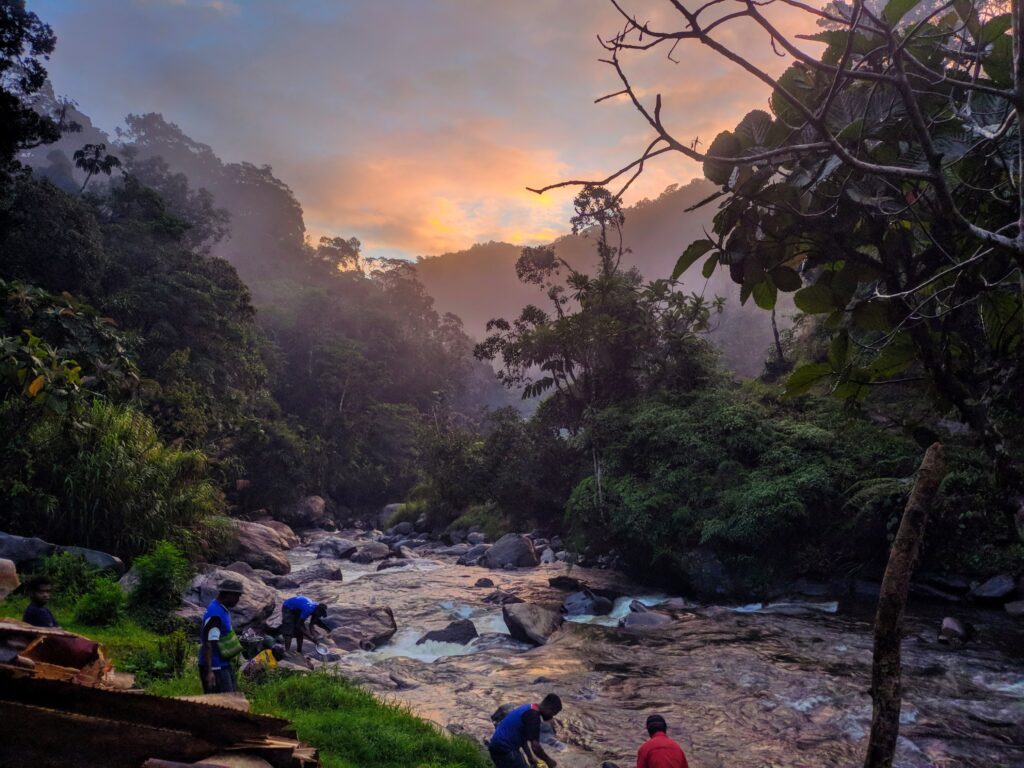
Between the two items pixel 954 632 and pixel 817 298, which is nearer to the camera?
pixel 817 298

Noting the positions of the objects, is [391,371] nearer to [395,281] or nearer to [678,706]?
[395,281]

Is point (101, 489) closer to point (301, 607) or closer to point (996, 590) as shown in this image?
point (301, 607)

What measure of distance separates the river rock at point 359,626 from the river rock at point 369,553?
9.72 metres

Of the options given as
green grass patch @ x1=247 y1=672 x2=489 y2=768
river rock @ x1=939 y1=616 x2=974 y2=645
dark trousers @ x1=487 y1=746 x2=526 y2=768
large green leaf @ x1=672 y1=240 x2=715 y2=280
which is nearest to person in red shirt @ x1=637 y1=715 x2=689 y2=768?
dark trousers @ x1=487 y1=746 x2=526 y2=768

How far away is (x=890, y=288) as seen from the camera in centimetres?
263

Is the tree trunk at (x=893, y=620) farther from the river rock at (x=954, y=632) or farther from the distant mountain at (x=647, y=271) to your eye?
→ the river rock at (x=954, y=632)

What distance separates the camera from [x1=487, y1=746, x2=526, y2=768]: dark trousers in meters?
6.28

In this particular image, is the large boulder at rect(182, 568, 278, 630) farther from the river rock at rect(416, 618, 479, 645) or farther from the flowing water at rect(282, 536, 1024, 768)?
the river rock at rect(416, 618, 479, 645)

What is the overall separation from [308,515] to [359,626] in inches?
880

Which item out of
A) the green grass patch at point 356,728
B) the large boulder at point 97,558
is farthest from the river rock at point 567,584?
the large boulder at point 97,558

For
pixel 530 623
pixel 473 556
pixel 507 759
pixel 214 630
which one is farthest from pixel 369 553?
pixel 507 759

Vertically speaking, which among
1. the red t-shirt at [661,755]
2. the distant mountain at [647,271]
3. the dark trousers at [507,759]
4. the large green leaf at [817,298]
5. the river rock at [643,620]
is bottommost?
Answer: the river rock at [643,620]

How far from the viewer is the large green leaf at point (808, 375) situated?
256 cm

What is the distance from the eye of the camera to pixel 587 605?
1532 centimetres
